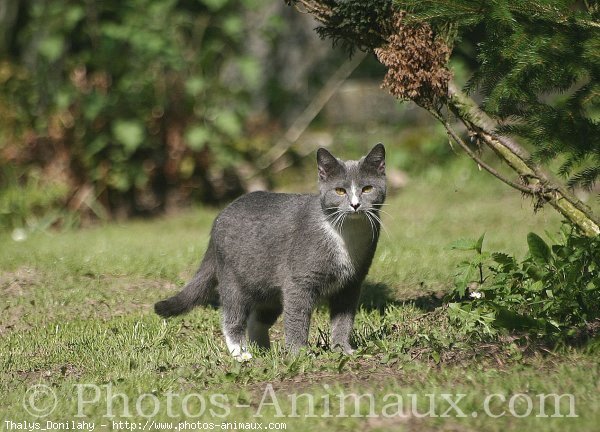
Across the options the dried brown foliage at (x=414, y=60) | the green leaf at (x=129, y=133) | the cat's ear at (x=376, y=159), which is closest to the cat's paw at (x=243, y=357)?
the cat's ear at (x=376, y=159)

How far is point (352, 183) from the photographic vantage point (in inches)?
213

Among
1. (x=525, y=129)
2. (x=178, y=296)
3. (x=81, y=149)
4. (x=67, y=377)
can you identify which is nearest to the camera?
(x=525, y=129)

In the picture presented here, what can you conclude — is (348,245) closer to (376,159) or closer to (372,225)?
(372,225)

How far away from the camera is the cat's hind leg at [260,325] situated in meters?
5.92

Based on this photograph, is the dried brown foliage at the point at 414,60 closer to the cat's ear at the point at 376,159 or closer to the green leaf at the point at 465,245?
the cat's ear at the point at 376,159

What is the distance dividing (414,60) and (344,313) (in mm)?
1561

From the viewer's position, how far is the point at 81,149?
10328mm

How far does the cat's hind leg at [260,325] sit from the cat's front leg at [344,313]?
0.49m

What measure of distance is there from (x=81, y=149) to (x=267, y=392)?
21.1ft

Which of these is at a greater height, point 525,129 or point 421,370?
point 525,129

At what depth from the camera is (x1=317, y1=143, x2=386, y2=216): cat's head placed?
210 inches

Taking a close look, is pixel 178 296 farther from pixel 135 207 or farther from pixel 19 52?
pixel 19 52

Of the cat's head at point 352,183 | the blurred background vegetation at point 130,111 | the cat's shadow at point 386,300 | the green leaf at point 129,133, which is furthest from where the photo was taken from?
the blurred background vegetation at point 130,111

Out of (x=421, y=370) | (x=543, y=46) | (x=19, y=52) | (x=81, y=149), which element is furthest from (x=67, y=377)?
(x=19, y=52)
